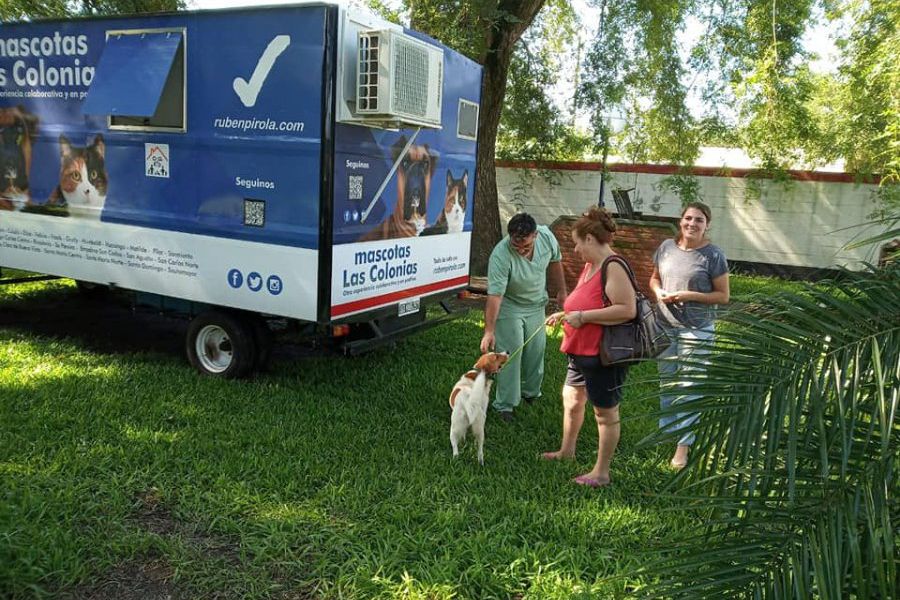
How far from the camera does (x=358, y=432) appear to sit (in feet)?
16.1

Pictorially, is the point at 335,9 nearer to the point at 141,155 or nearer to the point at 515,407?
the point at 141,155

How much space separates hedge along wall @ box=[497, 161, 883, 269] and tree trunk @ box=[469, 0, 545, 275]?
375 centimetres

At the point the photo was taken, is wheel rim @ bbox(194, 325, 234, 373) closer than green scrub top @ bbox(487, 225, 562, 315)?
No

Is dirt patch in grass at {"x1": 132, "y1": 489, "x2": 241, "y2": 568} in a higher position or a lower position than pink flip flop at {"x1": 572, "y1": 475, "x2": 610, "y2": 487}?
lower

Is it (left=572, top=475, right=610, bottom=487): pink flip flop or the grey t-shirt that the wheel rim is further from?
the grey t-shirt

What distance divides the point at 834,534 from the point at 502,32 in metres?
9.61

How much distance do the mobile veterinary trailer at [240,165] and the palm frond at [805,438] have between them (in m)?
4.04

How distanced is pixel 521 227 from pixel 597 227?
1106mm

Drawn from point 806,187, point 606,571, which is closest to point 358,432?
point 606,571

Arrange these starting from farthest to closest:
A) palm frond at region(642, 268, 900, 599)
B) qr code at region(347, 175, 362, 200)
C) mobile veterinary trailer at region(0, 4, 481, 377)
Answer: qr code at region(347, 175, 362, 200), mobile veterinary trailer at region(0, 4, 481, 377), palm frond at region(642, 268, 900, 599)

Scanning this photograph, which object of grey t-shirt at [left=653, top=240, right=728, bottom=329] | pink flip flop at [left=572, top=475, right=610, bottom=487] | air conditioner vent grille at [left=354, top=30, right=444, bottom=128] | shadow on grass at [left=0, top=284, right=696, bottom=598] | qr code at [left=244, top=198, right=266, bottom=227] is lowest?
shadow on grass at [left=0, top=284, right=696, bottom=598]

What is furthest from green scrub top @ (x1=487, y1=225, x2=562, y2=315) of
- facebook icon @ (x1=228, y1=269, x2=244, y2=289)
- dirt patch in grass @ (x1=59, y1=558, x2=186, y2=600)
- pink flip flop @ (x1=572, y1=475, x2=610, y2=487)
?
dirt patch in grass @ (x1=59, y1=558, x2=186, y2=600)

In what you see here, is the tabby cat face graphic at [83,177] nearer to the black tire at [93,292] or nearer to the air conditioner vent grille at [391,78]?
the air conditioner vent grille at [391,78]

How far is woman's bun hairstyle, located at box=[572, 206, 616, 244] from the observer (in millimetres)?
4047
